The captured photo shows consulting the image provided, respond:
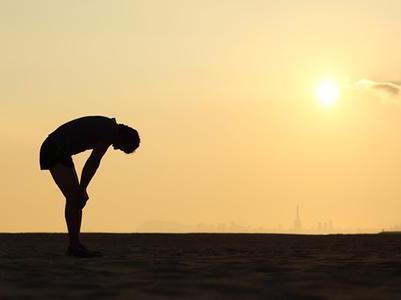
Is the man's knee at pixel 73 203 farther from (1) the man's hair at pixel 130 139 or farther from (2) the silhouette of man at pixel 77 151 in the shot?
(1) the man's hair at pixel 130 139

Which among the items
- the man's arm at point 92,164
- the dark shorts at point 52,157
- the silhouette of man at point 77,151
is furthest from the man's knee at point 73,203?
the dark shorts at point 52,157

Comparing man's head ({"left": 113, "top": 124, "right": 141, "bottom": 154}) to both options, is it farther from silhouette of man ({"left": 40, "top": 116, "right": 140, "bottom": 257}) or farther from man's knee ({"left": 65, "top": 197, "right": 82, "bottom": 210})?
man's knee ({"left": 65, "top": 197, "right": 82, "bottom": 210})

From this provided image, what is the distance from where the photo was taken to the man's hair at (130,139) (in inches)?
309

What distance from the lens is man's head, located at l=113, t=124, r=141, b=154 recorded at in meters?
7.86

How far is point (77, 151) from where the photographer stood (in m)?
7.98

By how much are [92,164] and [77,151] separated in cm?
23

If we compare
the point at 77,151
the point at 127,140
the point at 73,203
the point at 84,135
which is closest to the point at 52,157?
the point at 77,151

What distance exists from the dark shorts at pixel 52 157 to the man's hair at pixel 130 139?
61 centimetres
